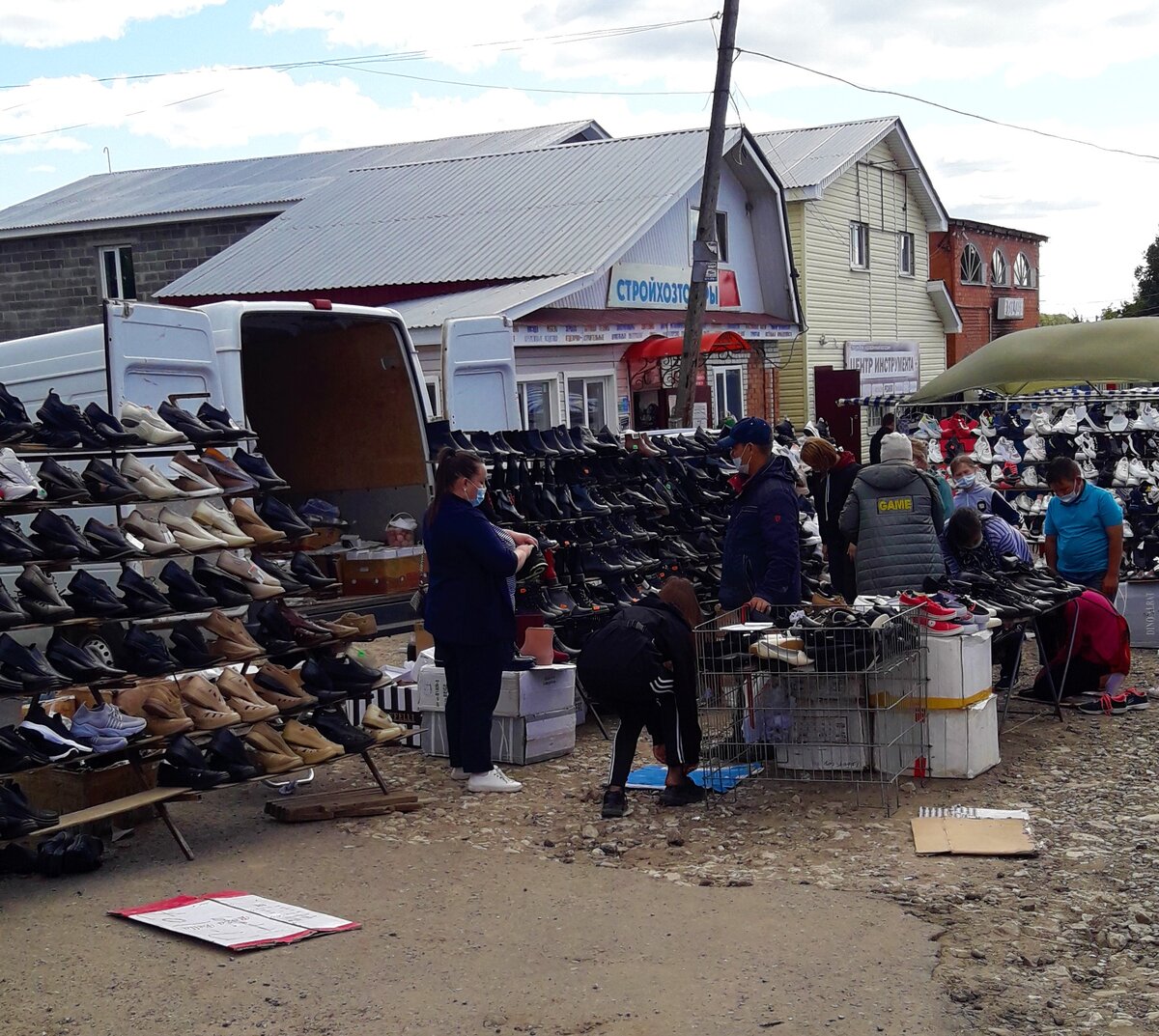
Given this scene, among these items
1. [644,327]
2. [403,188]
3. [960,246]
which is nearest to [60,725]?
[644,327]

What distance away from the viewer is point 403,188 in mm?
23875

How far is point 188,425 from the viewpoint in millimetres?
7461

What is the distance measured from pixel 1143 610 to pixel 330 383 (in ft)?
22.4

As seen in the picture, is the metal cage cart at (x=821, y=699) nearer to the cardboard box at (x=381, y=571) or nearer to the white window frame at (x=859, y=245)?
the cardboard box at (x=381, y=571)

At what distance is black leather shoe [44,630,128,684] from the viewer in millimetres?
6551

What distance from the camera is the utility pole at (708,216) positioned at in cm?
1603

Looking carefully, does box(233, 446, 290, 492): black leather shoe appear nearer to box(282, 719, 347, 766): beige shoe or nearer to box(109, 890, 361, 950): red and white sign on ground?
box(282, 719, 347, 766): beige shoe

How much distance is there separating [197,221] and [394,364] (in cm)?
1602

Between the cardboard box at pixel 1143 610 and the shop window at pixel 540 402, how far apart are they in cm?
915

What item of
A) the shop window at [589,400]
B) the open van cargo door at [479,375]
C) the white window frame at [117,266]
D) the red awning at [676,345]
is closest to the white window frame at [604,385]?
the shop window at [589,400]

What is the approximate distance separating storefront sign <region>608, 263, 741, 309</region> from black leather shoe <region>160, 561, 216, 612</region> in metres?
14.4

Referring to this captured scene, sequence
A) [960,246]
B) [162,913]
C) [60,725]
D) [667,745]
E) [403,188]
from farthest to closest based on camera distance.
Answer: [960,246] < [403,188] < [667,745] < [60,725] < [162,913]

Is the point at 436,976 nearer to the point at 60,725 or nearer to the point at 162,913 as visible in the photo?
the point at 162,913

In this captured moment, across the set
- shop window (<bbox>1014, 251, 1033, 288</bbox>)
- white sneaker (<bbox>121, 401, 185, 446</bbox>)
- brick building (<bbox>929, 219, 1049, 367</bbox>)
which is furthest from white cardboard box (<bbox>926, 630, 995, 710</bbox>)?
shop window (<bbox>1014, 251, 1033, 288</bbox>)
